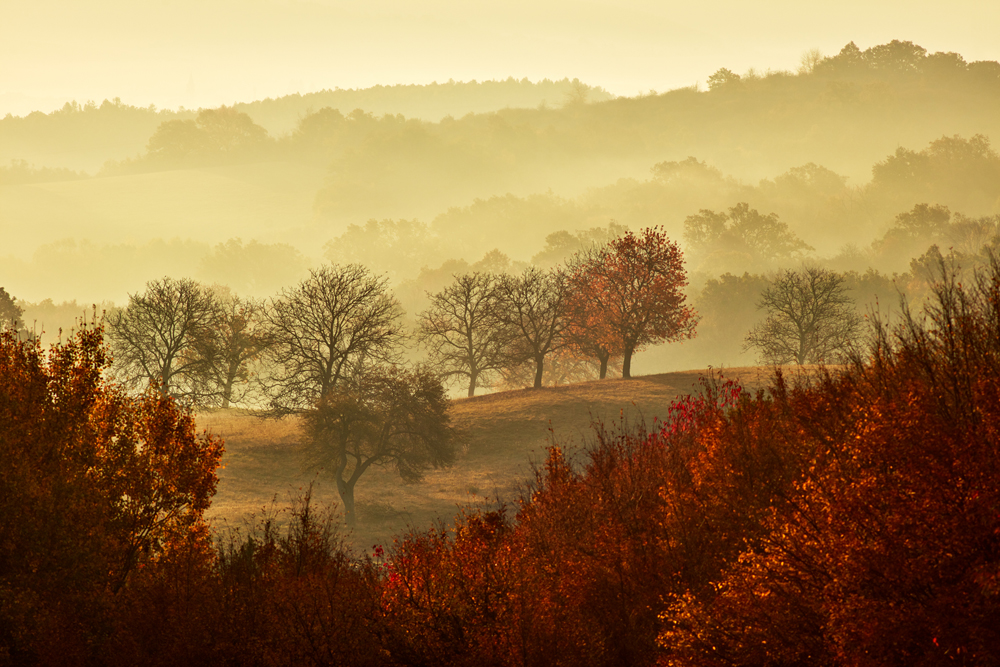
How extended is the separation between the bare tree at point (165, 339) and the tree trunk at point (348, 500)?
16142 mm

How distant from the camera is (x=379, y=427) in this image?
33656 mm

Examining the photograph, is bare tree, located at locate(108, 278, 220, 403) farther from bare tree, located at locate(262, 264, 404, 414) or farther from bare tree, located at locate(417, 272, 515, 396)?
bare tree, located at locate(417, 272, 515, 396)

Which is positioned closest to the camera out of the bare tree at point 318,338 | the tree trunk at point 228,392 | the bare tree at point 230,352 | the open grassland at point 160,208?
the bare tree at point 318,338

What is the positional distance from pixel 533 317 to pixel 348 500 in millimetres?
23060

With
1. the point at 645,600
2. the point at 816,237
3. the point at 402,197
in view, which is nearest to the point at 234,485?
the point at 645,600

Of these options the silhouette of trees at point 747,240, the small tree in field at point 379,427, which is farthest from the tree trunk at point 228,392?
the silhouette of trees at point 747,240

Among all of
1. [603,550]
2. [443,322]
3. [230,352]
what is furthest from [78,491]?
[443,322]

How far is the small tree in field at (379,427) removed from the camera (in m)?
32.7

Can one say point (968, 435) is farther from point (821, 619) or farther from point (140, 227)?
point (140, 227)

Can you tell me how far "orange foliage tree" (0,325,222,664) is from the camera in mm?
13148

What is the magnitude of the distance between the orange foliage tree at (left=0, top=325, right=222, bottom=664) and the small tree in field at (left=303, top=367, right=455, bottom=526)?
13.6 meters

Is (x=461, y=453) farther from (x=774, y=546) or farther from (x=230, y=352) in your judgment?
(x=774, y=546)

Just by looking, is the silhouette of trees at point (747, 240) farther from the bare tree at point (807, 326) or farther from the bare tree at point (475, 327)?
the bare tree at point (475, 327)

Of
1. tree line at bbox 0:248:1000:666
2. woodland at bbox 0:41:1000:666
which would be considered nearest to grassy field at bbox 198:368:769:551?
woodland at bbox 0:41:1000:666
